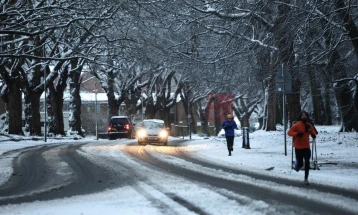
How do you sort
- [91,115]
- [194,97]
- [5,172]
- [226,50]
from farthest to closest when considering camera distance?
[91,115]
[194,97]
[226,50]
[5,172]

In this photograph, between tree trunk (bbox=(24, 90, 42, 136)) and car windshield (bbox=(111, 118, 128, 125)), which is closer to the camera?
tree trunk (bbox=(24, 90, 42, 136))

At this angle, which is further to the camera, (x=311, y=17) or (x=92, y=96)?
(x=92, y=96)

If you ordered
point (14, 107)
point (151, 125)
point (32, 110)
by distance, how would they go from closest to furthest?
point (151, 125) → point (14, 107) → point (32, 110)

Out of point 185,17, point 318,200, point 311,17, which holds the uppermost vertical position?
A: point 185,17

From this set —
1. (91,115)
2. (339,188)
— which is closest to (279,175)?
(339,188)

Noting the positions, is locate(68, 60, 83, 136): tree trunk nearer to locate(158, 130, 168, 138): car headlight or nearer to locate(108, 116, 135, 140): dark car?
locate(108, 116, 135, 140): dark car

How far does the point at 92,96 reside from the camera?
383 feet

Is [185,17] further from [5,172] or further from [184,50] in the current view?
[5,172]

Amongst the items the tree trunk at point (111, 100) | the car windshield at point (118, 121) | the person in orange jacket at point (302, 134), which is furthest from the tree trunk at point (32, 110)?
the person in orange jacket at point (302, 134)

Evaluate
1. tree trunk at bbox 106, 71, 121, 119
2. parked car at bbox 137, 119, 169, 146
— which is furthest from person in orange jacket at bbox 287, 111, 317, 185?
tree trunk at bbox 106, 71, 121, 119

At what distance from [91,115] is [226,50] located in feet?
245

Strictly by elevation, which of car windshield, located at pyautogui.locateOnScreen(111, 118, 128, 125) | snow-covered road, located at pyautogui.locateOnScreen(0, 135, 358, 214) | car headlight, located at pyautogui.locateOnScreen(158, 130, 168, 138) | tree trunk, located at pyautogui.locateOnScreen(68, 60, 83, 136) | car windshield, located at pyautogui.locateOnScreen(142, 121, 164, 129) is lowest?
snow-covered road, located at pyautogui.locateOnScreen(0, 135, 358, 214)

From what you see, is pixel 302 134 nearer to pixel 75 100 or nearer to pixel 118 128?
pixel 118 128

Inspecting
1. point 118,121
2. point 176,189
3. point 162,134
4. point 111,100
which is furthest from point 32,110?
point 176,189
